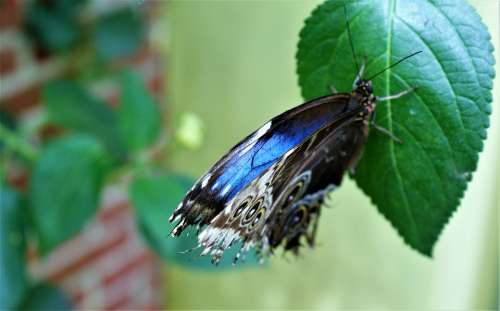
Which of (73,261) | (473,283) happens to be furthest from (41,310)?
(473,283)

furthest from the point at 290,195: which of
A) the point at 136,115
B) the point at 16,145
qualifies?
the point at 16,145

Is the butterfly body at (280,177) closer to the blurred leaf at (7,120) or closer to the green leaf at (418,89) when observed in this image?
the green leaf at (418,89)

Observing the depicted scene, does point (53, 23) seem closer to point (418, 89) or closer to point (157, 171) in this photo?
point (157, 171)

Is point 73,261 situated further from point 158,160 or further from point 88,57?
point 88,57

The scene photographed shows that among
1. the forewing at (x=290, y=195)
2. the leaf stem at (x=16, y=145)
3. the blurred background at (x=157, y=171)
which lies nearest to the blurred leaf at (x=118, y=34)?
the blurred background at (x=157, y=171)

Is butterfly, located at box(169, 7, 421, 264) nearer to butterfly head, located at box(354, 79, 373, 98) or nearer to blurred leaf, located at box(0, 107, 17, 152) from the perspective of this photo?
butterfly head, located at box(354, 79, 373, 98)

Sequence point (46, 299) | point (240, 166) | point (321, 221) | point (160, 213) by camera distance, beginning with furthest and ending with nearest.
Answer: point (321, 221) < point (46, 299) < point (160, 213) < point (240, 166)

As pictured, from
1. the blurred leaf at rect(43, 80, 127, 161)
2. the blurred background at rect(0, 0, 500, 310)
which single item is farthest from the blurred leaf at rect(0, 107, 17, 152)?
the blurred leaf at rect(43, 80, 127, 161)
